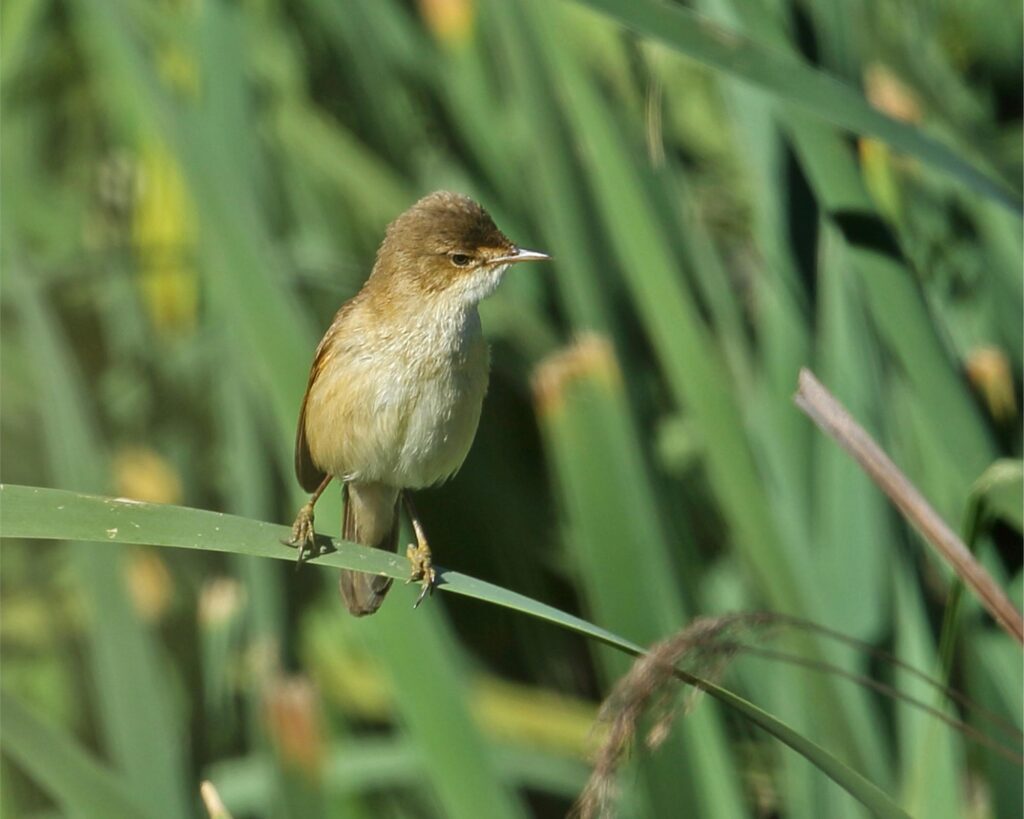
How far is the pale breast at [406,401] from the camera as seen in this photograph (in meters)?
2.03

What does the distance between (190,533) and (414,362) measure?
652mm

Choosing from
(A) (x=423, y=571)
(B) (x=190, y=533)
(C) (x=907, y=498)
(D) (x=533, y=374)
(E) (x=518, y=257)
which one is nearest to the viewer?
(B) (x=190, y=533)

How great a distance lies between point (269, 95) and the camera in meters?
3.51

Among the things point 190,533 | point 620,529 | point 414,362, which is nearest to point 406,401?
point 414,362

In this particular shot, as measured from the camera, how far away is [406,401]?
6.69 ft

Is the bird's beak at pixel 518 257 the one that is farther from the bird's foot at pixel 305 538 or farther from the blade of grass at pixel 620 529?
the bird's foot at pixel 305 538

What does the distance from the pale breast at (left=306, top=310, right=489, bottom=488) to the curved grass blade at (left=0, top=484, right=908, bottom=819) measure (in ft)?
1.84

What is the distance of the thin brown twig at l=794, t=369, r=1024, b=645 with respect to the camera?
1.62 m

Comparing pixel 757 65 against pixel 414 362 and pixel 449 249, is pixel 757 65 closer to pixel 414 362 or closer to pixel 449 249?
pixel 449 249

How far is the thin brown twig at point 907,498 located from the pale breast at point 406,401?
1.76ft

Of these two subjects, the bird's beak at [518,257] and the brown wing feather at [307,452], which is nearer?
the bird's beak at [518,257]

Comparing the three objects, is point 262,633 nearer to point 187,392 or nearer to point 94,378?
point 187,392

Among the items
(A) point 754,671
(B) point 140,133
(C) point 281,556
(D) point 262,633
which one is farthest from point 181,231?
(C) point 281,556

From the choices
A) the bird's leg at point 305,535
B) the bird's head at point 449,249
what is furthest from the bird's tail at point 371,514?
the bird's head at point 449,249
